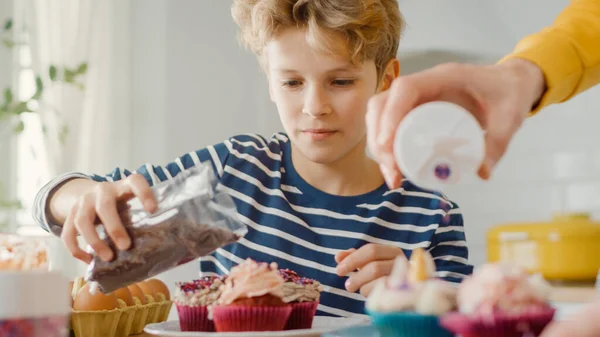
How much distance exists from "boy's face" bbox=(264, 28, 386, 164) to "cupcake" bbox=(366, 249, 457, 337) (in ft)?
2.40

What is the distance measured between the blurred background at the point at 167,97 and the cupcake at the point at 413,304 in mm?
2155

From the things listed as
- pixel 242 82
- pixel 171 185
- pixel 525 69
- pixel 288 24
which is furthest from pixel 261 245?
pixel 242 82

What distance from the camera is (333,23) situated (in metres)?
1.55

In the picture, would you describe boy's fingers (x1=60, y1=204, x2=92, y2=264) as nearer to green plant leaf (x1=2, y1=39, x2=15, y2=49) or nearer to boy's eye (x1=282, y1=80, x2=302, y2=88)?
boy's eye (x1=282, y1=80, x2=302, y2=88)

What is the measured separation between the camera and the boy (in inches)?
60.1

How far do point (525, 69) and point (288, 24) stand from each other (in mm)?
748

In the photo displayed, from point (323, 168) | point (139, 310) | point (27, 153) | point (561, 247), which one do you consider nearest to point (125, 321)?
point (139, 310)

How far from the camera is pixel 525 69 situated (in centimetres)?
92

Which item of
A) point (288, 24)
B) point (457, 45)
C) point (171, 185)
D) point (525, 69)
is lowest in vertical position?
point (171, 185)

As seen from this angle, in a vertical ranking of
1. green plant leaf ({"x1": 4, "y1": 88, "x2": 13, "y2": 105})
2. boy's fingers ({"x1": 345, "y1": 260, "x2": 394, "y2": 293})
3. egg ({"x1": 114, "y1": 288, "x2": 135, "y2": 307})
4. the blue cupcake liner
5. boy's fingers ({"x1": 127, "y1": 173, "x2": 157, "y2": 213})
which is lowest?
egg ({"x1": 114, "y1": 288, "x2": 135, "y2": 307})

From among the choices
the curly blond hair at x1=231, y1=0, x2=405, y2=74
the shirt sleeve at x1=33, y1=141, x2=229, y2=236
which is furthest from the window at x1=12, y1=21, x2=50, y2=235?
the curly blond hair at x1=231, y1=0, x2=405, y2=74

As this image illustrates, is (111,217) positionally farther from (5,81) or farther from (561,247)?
(5,81)

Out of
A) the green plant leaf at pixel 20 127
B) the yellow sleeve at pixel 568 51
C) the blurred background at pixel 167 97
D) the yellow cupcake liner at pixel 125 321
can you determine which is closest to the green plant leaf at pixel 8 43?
the blurred background at pixel 167 97

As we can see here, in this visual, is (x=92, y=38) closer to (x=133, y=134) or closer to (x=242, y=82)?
(x=133, y=134)
